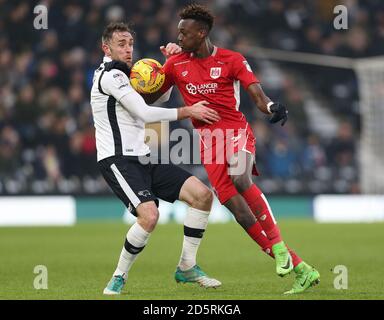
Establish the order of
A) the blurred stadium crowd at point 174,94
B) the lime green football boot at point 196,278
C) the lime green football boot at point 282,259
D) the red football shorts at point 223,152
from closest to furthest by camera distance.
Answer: the lime green football boot at point 282,259 < the red football shorts at point 223,152 < the lime green football boot at point 196,278 < the blurred stadium crowd at point 174,94

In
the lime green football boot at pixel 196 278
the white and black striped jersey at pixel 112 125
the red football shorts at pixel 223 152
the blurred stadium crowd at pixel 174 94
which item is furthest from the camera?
the blurred stadium crowd at pixel 174 94

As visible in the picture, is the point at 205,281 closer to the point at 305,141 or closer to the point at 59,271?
the point at 59,271

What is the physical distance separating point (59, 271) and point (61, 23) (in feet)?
39.7

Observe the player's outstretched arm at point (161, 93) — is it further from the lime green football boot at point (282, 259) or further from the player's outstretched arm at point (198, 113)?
the lime green football boot at point (282, 259)

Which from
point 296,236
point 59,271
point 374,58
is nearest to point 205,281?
point 59,271

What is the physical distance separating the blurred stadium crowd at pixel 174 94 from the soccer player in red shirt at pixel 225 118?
442 inches

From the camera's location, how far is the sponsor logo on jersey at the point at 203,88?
8.41 metres

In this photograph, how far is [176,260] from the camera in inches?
457

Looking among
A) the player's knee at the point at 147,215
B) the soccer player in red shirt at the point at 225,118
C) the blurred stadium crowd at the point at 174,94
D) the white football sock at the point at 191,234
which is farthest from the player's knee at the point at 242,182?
the blurred stadium crowd at the point at 174,94

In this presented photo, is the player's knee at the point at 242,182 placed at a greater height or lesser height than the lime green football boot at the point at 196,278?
greater

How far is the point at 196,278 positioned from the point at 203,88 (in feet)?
5.45

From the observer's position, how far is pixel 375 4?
23.4m

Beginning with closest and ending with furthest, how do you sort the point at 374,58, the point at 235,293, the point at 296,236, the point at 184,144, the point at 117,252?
the point at 235,293, the point at 117,252, the point at 296,236, the point at 184,144, the point at 374,58
